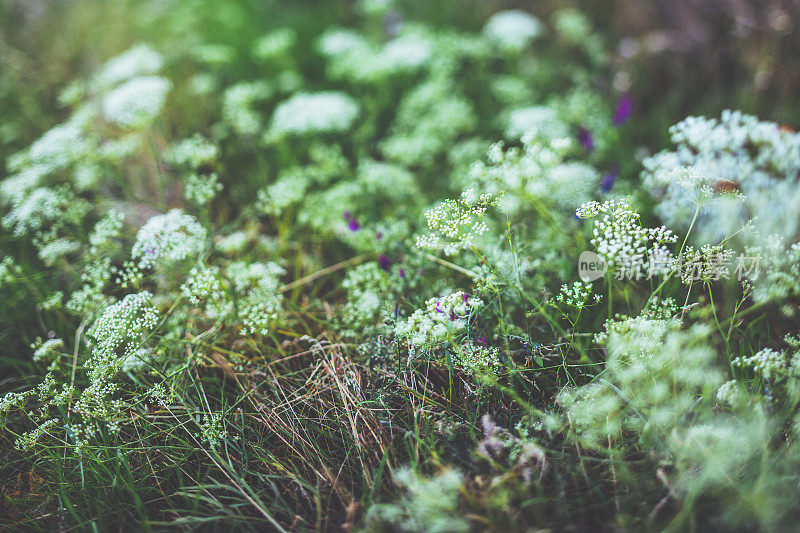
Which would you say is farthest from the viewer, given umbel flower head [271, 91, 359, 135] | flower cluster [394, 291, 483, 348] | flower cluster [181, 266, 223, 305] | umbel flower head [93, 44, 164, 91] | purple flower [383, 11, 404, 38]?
purple flower [383, 11, 404, 38]

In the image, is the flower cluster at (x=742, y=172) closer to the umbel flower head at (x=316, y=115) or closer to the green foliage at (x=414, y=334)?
the green foliage at (x=414, y=334)

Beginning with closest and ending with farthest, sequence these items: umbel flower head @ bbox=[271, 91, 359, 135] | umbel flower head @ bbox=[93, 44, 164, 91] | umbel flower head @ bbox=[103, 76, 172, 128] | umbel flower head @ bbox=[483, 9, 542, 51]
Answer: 1. umbel flower head @ bbox=[103, 76, 172, 128]
2. umbel flower head @ bbox=[271, 91, 359, 135]
3. umbel flower head @ bbox=[93, 44, 164, 91]
4. umbel flower head @ bbox=[483, 9, 542, 51]

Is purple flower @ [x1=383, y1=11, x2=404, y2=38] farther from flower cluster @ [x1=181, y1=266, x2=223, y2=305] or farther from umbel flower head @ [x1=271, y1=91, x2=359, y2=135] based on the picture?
flower cluster @ [x1=181, y1=266, x2=223, y2=305]

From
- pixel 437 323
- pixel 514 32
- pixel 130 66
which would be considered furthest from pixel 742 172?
pixel 130 66

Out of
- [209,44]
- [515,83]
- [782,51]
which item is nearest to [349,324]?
[515,83]

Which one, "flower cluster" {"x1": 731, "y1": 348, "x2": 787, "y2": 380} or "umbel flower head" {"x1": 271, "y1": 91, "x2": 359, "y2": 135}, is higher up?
"umbel flower head" {"x1": 271, "y1": 91, "x2": 359, "y2": 135}

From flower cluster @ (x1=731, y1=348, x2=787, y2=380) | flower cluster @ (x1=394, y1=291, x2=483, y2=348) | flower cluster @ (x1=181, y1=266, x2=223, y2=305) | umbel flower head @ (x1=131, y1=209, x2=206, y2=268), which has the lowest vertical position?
flower cluster @ (x1=731, y1=348, x2=787, y2=380)

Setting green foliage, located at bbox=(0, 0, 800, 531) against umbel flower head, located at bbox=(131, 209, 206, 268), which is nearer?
green foliage, located at bbox=(0, 0, 800, 531)

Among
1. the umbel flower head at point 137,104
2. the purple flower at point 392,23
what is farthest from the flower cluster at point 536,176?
the purple flower at point 392,23

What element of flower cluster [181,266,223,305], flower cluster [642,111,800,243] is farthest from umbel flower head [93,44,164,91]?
flower cluster [642,111,800,243]
